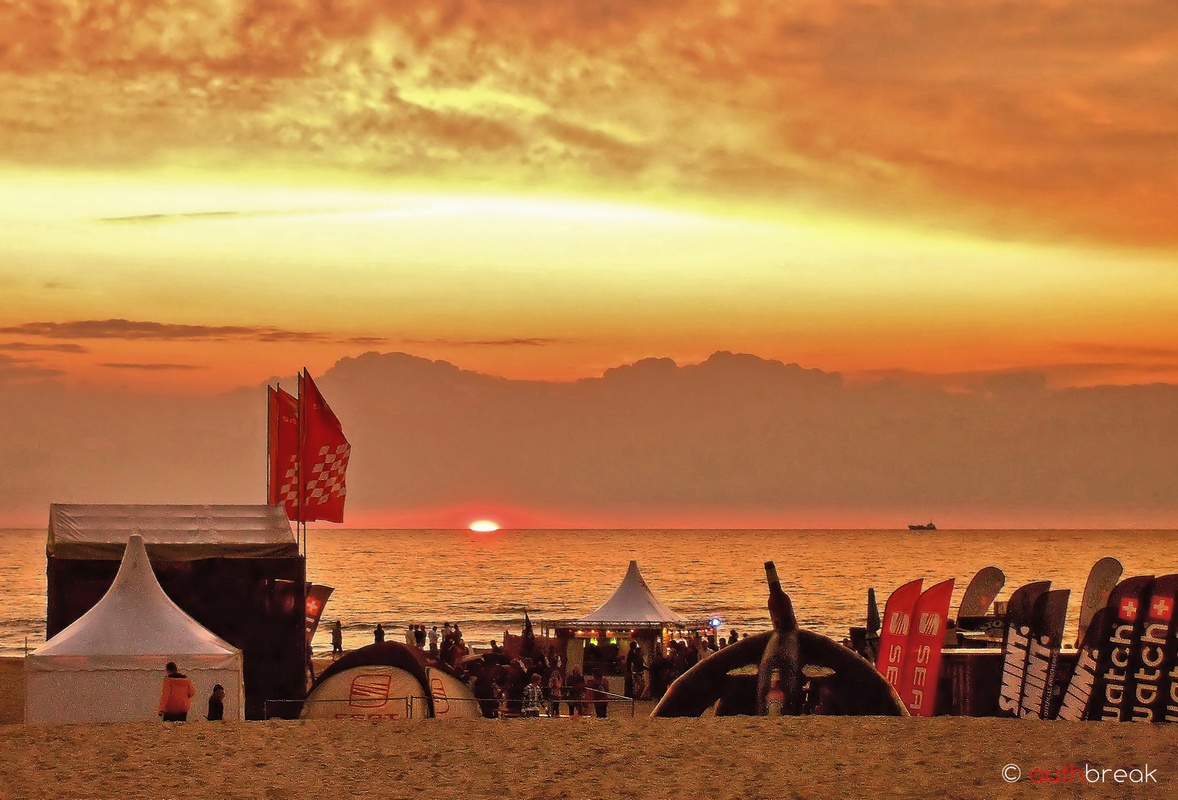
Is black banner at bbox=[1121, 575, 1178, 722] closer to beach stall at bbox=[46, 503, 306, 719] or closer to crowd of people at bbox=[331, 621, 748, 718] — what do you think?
crowd of people at bbox=[331, 621, 748, 718]

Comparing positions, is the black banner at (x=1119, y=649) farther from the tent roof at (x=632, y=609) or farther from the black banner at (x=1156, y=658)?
the tent roof at (x=632, y=609)

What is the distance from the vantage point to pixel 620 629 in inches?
1130

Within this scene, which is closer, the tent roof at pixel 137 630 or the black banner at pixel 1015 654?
the tent roof at pixel 137 630

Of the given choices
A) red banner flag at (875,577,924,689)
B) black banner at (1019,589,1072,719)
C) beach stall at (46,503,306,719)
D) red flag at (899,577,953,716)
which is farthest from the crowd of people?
black banner at (1019,589,1072,719)

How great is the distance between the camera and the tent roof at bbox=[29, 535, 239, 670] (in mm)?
16609

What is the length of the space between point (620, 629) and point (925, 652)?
33.6 ft

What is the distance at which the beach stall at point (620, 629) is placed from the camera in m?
28.2

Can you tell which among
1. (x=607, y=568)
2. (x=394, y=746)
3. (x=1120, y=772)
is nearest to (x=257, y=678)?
(x=394, y=746)

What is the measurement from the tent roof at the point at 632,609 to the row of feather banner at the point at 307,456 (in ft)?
22.4

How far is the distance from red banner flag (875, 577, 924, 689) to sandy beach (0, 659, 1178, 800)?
168 inches

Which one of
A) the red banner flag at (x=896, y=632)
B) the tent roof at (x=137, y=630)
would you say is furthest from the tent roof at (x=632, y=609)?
the tent roof at (x=137, y=630)

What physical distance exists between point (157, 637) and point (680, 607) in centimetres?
6712

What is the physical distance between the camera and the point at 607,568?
14650 centimetres

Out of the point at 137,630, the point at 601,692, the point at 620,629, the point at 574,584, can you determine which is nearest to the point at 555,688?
the point at 601,692
